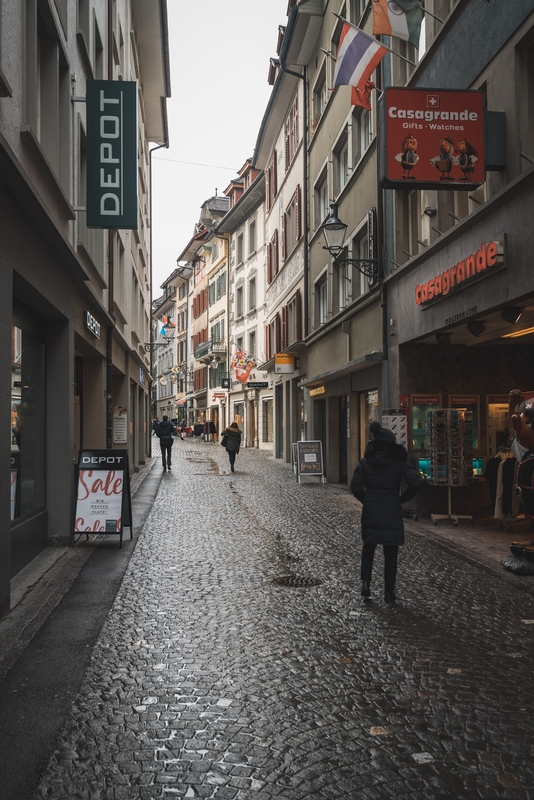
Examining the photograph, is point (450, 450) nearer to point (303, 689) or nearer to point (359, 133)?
point (303, 689)

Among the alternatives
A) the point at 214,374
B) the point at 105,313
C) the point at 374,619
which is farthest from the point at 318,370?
Answer: the point at 214,374

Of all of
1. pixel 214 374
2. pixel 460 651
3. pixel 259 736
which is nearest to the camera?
pixel 259 736

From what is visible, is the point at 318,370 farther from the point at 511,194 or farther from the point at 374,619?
the point at 374,619

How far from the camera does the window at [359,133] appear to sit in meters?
18.1

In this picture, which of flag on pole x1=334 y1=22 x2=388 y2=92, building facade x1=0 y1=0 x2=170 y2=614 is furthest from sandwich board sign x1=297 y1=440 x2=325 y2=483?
flag on pole x1=334 y1=22 x2=388 y2=92

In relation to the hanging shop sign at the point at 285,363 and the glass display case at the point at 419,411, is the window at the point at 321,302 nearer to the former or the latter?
the hanging shop sign at the point at 285,363

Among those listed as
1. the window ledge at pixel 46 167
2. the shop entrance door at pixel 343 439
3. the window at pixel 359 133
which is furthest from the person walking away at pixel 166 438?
the window ledge at pixel 46 167

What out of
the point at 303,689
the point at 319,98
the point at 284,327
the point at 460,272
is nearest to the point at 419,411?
the point at 460,272

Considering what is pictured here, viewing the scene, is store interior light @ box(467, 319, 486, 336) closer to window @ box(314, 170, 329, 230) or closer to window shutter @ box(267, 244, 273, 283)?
window @ box(314, 170, 329, 230)

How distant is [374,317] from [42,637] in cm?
1155

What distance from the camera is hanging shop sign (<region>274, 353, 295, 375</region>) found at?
27.0 metres

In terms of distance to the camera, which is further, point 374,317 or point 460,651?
point 374,317

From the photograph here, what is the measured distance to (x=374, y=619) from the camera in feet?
21.4

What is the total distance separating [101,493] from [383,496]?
15.7 ft
